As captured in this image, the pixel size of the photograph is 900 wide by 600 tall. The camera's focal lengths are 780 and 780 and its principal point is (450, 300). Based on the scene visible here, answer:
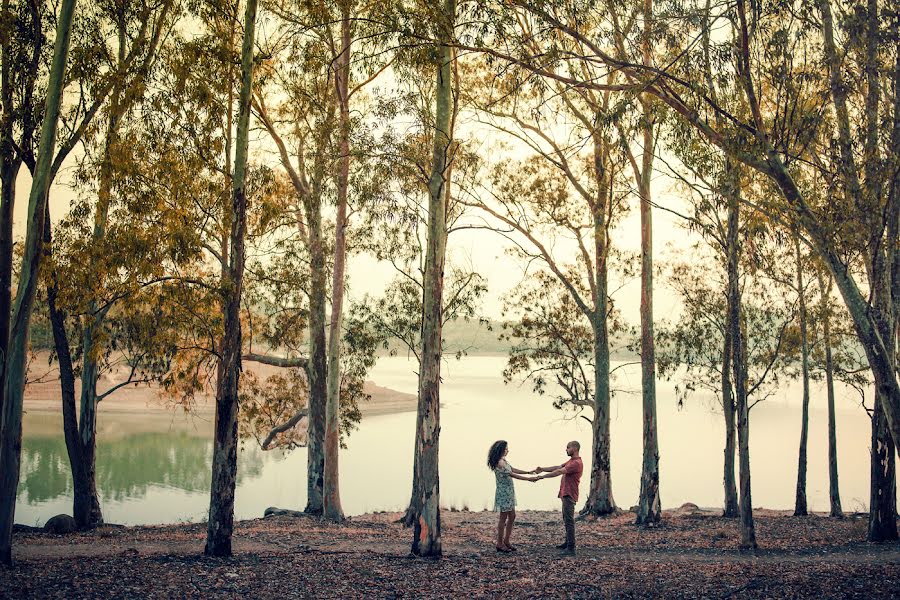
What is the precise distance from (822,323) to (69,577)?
19.9 metres

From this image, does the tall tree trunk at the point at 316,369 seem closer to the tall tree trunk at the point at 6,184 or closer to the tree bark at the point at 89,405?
the tree bark at the point at 89,405

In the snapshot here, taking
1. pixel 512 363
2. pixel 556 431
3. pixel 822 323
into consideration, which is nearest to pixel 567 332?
pixel 512 363

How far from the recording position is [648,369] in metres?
17.5

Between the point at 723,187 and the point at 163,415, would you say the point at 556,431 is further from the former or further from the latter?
the point at 723,187

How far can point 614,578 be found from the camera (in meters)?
8.71

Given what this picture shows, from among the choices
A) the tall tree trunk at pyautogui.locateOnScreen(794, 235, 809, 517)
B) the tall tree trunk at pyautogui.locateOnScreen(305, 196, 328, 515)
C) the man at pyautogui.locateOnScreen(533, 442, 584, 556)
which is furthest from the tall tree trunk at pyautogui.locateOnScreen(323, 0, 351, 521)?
the tall tree trunk at pyautogui.locateOnScreen(794, 235, 809, 517)

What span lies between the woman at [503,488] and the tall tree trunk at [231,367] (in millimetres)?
3343

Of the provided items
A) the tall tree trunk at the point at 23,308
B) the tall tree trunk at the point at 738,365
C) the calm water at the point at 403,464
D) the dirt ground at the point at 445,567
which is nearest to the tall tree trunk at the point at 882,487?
the dirt ground at the point at 445,567

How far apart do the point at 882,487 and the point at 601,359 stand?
7.77 m

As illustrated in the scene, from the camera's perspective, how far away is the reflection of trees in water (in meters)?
26.8

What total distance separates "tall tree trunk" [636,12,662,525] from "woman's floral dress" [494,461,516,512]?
7.18m

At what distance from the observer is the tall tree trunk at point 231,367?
9844mm

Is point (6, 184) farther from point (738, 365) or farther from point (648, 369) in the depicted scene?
point (648, 369)

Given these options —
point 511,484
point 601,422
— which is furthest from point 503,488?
point 601,422
